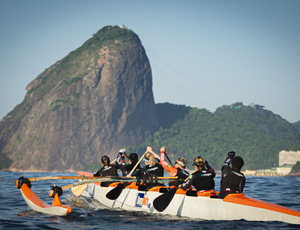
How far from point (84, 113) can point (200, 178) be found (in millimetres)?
154443

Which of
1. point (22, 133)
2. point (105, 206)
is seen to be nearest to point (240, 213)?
point (105, 206)

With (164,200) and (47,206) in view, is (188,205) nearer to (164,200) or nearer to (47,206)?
(164,200)

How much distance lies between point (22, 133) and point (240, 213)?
6415 inches

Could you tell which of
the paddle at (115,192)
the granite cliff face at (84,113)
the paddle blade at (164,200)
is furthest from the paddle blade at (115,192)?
the granite cliff face at (84,113)

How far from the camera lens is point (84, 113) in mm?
164125

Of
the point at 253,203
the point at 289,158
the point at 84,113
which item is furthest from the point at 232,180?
the point at 84,113

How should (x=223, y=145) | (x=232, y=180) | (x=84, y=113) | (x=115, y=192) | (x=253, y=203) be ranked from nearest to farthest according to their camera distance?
(x=253, y=203) → (x=232, y=180) → (x=115, y=192) → (x=84, y=113) → (x=223, y=145)

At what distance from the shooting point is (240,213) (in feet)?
36.0

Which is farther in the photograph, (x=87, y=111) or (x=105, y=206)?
(x=87, y=111)

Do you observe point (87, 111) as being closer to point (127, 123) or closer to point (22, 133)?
point (127, 123)

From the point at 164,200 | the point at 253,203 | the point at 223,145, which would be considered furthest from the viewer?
the point at 223,145

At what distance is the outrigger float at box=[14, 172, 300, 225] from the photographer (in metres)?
10.8

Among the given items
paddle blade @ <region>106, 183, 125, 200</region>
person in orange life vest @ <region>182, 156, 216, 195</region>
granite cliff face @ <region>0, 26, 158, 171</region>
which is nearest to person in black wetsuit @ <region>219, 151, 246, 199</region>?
person in orange life vest @ <region>182, 156, 216, 195</region>

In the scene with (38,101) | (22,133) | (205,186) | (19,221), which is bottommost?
(19,221)
